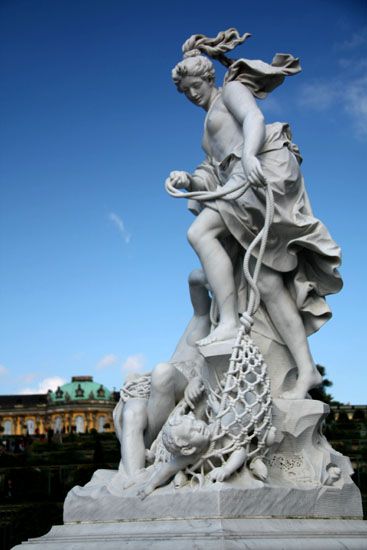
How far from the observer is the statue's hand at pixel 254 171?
26.4 ft

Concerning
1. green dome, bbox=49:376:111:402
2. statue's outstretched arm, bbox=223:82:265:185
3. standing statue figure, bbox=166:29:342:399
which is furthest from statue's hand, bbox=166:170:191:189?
green dome, bbox=49:376:111:402

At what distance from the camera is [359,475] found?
2470 cm

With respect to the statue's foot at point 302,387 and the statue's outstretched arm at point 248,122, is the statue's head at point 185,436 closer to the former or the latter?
the statue's foot at point 302,387

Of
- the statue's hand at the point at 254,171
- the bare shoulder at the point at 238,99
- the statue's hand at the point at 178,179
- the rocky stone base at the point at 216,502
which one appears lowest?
the rocky stone base at the point at 216,502

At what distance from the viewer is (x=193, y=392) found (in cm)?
805

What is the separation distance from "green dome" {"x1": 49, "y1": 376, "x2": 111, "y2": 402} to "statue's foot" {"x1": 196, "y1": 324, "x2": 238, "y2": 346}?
110639mm

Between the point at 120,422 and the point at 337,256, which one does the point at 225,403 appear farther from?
the point at 337,256

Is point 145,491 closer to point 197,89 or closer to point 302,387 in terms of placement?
point 302,387

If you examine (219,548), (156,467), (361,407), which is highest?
(361,407)

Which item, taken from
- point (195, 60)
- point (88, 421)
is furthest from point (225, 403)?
point (88, 421)

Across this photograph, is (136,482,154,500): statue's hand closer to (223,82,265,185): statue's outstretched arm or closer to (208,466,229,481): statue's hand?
(208,466,229,481): statue's hand

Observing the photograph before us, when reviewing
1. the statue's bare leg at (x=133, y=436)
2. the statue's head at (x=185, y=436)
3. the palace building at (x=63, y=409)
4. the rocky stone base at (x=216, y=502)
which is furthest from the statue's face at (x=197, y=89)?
the palace building at (x=63, y=409)

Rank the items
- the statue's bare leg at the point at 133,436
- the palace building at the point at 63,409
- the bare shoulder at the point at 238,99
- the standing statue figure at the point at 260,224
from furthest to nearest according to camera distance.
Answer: the palace building at the point at 63,409, the bare shoulder at the point at 238,99, the standing statue figure at the point at 260,224, the statue's bare leg at the point at 133,436

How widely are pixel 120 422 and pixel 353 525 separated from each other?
96.2 inches
